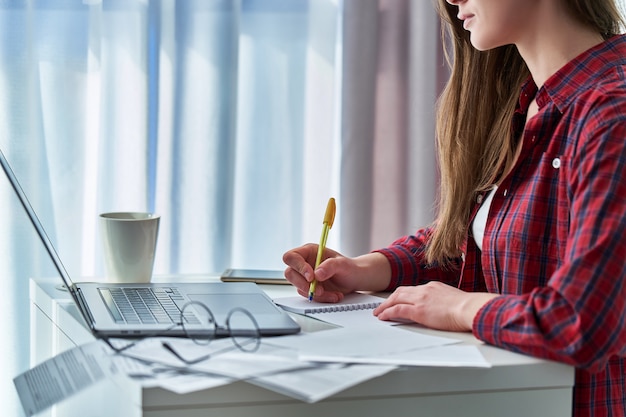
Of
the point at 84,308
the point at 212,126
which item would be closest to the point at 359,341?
the point at 84,308

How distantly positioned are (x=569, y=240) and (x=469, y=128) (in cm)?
44

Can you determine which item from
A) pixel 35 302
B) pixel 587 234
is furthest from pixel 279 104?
pixel 587 234

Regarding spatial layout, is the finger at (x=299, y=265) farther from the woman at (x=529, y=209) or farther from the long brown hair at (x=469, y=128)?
the long brown hair at (x=469, y=128)

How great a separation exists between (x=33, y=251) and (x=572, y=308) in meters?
1.19

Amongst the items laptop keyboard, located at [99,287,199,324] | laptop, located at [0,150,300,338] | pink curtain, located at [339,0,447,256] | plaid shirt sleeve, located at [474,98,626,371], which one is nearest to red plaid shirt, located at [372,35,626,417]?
plaid shirt sleeve, located at [474,98,626,371]

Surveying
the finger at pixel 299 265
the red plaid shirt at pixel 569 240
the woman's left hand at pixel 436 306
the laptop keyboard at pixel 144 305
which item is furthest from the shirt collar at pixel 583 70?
the laptop keyboard at pixel 144 305

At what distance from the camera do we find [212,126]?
1.79 meters

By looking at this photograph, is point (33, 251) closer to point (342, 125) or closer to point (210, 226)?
point (210, 226)

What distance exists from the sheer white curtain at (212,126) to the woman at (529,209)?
1.77ft

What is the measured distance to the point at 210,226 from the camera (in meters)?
1.81

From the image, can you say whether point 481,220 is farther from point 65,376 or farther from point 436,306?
point 65,376

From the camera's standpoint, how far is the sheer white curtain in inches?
67.3

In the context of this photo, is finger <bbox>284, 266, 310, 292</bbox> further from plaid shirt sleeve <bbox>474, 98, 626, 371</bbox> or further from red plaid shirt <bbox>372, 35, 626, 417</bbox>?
plaid shirt sleeve <bbox>474, 98, 626, 371</bbox>

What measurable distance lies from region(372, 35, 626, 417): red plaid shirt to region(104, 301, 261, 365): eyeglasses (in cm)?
25
